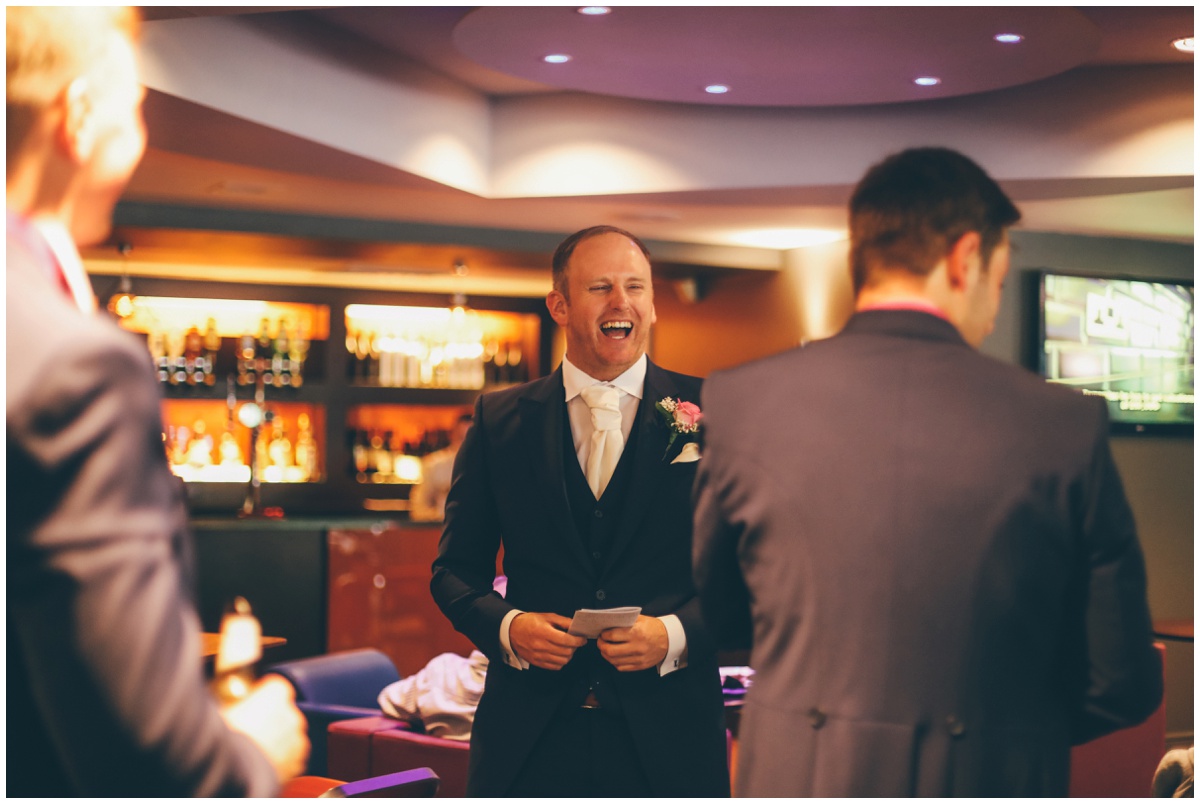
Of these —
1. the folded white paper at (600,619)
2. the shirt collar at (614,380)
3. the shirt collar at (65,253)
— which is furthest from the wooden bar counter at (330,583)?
the shirt collar at (65,253)

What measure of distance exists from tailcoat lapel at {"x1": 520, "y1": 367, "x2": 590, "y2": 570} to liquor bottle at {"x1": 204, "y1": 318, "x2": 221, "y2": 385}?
781 centimetres

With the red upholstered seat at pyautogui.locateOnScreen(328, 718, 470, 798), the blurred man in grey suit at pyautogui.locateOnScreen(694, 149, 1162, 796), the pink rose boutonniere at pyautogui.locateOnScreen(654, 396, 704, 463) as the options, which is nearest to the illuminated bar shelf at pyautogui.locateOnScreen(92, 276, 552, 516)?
the red upholstered seat at pyautogui.locateOnScreen(328, 718, 470, 798)

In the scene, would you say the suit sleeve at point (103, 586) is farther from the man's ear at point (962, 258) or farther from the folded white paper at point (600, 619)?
the folded white paper at point (600, 619)

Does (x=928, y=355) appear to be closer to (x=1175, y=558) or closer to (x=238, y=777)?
(x=238, y=777)

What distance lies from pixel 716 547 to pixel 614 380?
963mm

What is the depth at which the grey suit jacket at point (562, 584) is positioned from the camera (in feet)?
7.46

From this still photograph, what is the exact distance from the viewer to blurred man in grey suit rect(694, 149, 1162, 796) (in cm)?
142

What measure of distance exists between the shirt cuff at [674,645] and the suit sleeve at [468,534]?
0.38 meters

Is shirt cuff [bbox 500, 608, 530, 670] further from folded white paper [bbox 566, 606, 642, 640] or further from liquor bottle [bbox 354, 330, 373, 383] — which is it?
liquor bottle [bbox 354, 330, 373, 383]

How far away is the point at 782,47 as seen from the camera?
4.56 meters

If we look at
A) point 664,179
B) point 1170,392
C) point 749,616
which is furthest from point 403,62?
point 1170,392

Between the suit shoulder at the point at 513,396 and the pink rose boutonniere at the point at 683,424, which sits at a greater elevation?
the suit shoulder at the point at 513,396

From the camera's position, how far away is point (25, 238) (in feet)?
3.39

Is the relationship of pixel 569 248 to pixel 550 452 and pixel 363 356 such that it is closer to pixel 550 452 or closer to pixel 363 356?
pixel 550 452
